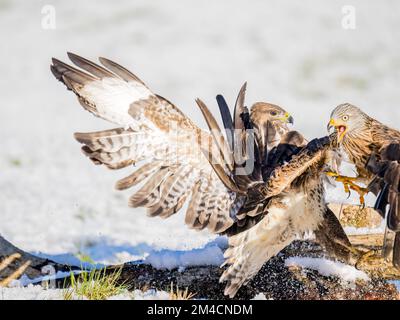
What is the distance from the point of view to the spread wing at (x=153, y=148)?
549 centimetres

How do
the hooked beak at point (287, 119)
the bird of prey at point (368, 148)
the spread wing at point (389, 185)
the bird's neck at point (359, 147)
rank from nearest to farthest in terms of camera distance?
1. the spread wing at point (389, 185)
2. the bird of prey at point (368, 148)
3. the bird's neck at point (359, 147)
4. the hooked beak at point (287, 119)

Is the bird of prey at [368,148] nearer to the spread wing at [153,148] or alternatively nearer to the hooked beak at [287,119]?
the hooked beak at [287,119]

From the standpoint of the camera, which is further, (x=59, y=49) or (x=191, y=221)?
(x=59, y=49)

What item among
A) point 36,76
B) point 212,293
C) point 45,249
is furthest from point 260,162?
point 36,76

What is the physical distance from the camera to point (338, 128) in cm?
541

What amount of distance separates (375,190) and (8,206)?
543 centimetres

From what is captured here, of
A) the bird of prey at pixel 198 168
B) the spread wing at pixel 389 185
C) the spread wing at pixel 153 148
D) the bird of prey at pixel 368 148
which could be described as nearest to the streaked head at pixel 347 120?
the bird of prey at pixel 368 148

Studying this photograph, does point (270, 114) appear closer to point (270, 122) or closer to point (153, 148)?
point (270, 122)

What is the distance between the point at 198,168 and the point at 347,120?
1.15 m

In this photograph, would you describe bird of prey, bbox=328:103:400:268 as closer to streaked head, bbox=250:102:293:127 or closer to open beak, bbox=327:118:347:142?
open beak, bbox=327:118:347:142

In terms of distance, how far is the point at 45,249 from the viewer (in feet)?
23.9

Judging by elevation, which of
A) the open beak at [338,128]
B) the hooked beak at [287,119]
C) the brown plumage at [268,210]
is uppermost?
the hooked beak at [287,119]
